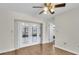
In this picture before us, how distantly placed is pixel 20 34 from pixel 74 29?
5.94 ft

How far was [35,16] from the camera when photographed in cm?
308

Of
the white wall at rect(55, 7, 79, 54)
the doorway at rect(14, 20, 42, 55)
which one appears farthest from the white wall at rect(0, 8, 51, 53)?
the white wall at rect(55, 7, 79, 54)

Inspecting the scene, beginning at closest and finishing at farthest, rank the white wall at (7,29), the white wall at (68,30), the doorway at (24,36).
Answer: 1. the white wall at (7,29)
2. the white wall at (68,30)
3. the doorway at (24,36)

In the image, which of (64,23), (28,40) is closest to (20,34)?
(28,40)

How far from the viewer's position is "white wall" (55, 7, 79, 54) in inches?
104

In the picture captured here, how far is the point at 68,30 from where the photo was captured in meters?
2.72

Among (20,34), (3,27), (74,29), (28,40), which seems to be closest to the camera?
(3,27)

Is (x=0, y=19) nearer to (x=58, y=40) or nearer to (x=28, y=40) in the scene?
(x=28, y=40)

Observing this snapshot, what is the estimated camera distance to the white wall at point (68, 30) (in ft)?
8.68

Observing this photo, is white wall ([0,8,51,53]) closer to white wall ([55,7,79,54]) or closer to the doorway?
the doorway

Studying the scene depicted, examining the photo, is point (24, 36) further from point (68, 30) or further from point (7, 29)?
point (68, 30)

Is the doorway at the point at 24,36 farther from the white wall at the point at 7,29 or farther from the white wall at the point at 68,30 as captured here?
the white wall at the point at 68,30

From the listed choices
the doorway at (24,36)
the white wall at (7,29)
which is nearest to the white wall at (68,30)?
the doorway at (24,36)

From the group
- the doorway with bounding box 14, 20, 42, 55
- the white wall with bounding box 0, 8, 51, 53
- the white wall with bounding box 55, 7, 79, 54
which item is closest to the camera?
the white wall with bounding box 0, 8, 51, 53
